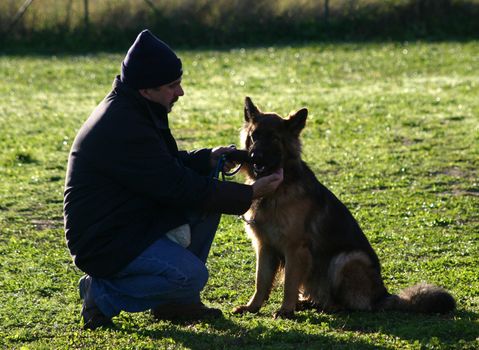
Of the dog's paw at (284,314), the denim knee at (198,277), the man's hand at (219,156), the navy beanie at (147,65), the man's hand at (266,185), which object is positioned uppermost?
the navy beanie at (147,65)

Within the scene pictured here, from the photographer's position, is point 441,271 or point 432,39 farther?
point 432,39

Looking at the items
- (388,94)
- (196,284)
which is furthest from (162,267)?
(388,94)

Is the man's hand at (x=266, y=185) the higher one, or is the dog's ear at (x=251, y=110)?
the dog's ear at (x=251, y=110)

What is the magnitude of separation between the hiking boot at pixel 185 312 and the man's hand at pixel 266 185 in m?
0.87

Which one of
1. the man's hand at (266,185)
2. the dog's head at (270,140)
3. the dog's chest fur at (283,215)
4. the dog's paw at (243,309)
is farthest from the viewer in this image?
the dog's paw at (243,309)

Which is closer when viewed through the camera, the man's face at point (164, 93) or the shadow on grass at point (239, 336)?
the shadow on grass at point (239, 336)

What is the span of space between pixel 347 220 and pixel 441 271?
47.2 inches

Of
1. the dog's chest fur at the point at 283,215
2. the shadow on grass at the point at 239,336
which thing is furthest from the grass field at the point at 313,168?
the dog's chest fur at the point at 283,215

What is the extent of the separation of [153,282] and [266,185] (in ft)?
3.32

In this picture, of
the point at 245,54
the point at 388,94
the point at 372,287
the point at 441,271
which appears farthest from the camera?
the point at 245,54

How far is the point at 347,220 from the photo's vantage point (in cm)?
688

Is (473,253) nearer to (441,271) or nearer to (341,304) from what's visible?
(441,271)

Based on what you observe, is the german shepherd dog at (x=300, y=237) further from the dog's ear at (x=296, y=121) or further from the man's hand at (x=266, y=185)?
the man's hand at (x=266, y=185)

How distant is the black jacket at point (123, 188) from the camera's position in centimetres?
606
